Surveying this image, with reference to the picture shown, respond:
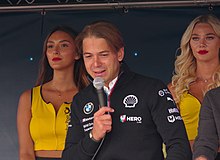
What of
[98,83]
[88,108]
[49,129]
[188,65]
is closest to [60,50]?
[49,129]

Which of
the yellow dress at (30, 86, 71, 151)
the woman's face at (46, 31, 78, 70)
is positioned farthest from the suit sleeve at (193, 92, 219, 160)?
the woman's face at (46, 31, 78, 70)

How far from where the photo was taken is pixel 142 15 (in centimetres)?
433

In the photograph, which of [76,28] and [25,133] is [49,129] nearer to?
[25,133]

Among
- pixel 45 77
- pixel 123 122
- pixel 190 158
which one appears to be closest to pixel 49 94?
pixel 45 77

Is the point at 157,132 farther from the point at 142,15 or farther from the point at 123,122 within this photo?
the point at 142,15

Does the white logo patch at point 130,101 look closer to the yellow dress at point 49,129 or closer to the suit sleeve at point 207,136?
the suit sleeve at point 207,136

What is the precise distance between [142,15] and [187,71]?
2.48 ft

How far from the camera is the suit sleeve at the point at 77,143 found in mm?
2492

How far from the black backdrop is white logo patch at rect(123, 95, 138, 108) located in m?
1.80

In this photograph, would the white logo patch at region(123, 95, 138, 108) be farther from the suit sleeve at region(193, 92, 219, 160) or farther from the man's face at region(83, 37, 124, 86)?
the suit sleeve at region(193, 92, 219, 160)

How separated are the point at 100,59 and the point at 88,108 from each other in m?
0.26

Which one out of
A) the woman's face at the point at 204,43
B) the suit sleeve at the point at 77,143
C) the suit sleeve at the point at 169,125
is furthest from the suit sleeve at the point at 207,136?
the woman's face at the point at 204,43

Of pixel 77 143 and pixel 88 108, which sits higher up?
pixel 88 108

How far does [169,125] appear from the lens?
2.47 m
